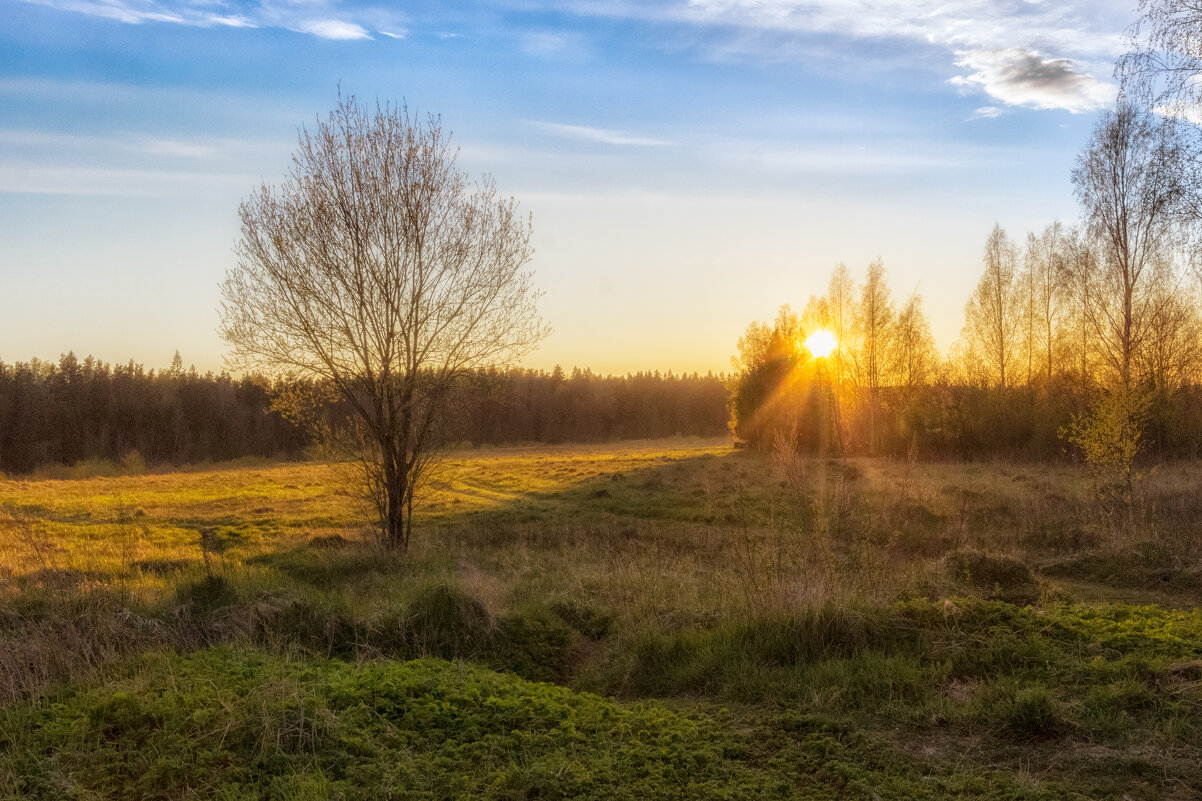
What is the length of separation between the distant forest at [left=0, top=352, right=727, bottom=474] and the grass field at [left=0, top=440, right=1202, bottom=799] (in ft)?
143

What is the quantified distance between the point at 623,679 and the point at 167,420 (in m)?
77.8

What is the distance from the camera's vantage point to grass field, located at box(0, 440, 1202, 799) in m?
4.21

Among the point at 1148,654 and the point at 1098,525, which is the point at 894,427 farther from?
the point at 1148,654

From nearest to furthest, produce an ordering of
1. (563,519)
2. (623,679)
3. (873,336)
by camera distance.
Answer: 1. (623,679)
2. (563,519)
3. (873,336)

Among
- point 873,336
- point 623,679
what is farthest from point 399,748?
point 873,336

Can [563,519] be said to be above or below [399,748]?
below

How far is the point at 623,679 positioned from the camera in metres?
6.63

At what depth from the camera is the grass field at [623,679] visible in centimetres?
421

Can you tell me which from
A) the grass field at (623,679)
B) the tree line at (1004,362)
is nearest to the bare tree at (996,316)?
the tree line at (1004,362)

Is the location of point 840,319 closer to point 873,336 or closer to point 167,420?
point 873,336

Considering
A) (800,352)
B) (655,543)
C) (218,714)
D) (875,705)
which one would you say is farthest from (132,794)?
(800,352)

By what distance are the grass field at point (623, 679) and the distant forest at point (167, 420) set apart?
4371cm

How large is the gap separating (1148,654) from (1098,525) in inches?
396

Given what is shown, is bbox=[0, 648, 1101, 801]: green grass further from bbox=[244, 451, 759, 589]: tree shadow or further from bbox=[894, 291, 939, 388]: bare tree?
bbox=[894, 291, 939, 388]: bare tree
